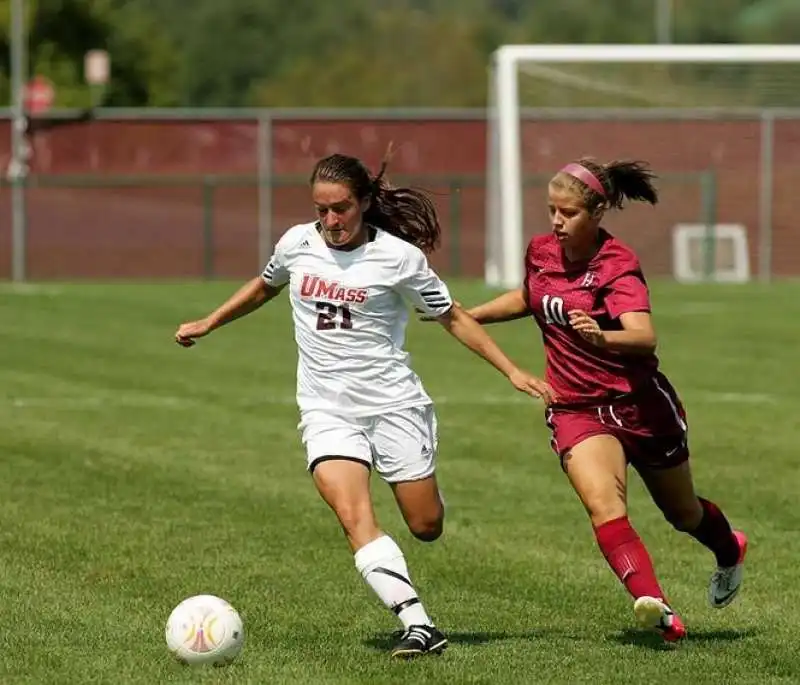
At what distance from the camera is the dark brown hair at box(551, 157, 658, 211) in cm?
812

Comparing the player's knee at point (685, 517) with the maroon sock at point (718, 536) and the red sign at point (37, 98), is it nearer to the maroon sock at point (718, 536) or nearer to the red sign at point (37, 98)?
the maroon sock at point (718, 536)

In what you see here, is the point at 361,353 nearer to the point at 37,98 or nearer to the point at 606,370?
the point at 606,370

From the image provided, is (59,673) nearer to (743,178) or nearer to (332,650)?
(332,650)

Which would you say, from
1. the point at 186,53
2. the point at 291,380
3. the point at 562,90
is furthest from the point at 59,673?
the point at 186,53

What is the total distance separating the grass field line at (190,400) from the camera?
56.0 ft

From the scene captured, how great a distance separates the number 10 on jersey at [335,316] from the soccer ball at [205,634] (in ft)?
3.80

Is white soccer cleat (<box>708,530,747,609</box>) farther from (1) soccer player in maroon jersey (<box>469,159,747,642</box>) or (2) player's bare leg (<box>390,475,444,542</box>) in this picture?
(2) player's bare leg (<box>390,475,444,542</box>)

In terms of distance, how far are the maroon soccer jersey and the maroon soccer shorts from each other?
0.14ft

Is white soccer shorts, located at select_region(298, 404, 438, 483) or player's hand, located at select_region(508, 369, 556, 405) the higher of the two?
player's hand, located at select_region(508, 369, 556, 405)

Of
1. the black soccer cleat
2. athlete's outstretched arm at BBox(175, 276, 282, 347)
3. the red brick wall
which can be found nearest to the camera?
the black soccer cleat

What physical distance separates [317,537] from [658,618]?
334cm

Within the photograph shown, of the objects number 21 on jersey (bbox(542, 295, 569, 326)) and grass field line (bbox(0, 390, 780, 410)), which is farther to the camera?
grass field line (bbox(0, 390, 780, 410))

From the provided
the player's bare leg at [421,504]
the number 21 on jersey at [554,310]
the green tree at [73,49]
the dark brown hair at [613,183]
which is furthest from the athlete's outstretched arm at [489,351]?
the green tree at [73,49]

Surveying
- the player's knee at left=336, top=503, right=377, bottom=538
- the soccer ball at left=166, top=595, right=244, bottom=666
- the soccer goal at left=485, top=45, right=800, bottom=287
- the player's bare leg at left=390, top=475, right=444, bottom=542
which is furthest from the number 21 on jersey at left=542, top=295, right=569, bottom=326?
the soccer goal at left=485, top=45, right=800, bottom=287
